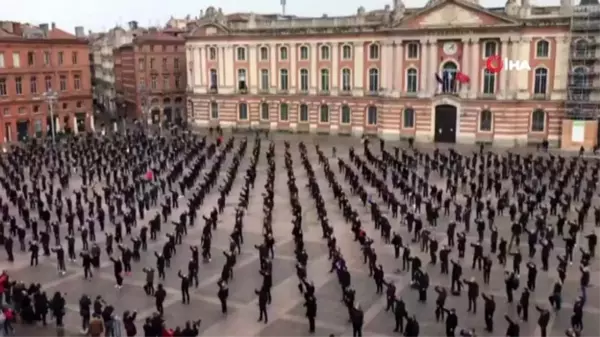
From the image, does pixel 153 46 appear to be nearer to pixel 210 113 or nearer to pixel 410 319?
pixel 210 113

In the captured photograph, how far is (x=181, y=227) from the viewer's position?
92.6ft

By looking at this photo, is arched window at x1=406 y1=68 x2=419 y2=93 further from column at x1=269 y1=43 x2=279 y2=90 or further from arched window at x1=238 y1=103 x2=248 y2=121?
arched window at x1=238 y1=103 x2=248 y2=121

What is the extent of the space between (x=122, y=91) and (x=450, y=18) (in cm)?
5236

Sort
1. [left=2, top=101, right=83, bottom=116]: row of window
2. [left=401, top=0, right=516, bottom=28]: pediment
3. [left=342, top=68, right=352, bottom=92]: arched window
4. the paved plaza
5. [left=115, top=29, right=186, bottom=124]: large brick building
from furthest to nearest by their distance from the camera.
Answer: [left=115, top=29, right=186, bottom=124]: large brick building < [left=342, top=68, right=352, bottom=92]: arched window < [left=2, top=101, right=83, bottom=116]: row of window < [left=401, top=0, right=516, bottom=28]: pediment < the paved plaza

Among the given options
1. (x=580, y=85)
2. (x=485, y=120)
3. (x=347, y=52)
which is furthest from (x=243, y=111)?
(x=580, y=85)

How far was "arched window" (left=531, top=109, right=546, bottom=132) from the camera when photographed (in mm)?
55438

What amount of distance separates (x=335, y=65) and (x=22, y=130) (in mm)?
33754


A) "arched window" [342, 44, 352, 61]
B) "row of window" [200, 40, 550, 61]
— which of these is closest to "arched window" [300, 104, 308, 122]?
"row of window" [200, 40, 550, 61]

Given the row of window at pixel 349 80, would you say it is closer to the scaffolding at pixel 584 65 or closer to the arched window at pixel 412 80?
the arched window at pixel 412 80

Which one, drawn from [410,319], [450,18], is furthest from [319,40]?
[410,319]

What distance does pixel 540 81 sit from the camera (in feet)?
181

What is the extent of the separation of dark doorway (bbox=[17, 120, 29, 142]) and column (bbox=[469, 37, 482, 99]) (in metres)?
45.7

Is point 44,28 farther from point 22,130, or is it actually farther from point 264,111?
point 264,111

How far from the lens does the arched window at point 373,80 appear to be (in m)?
62.8
